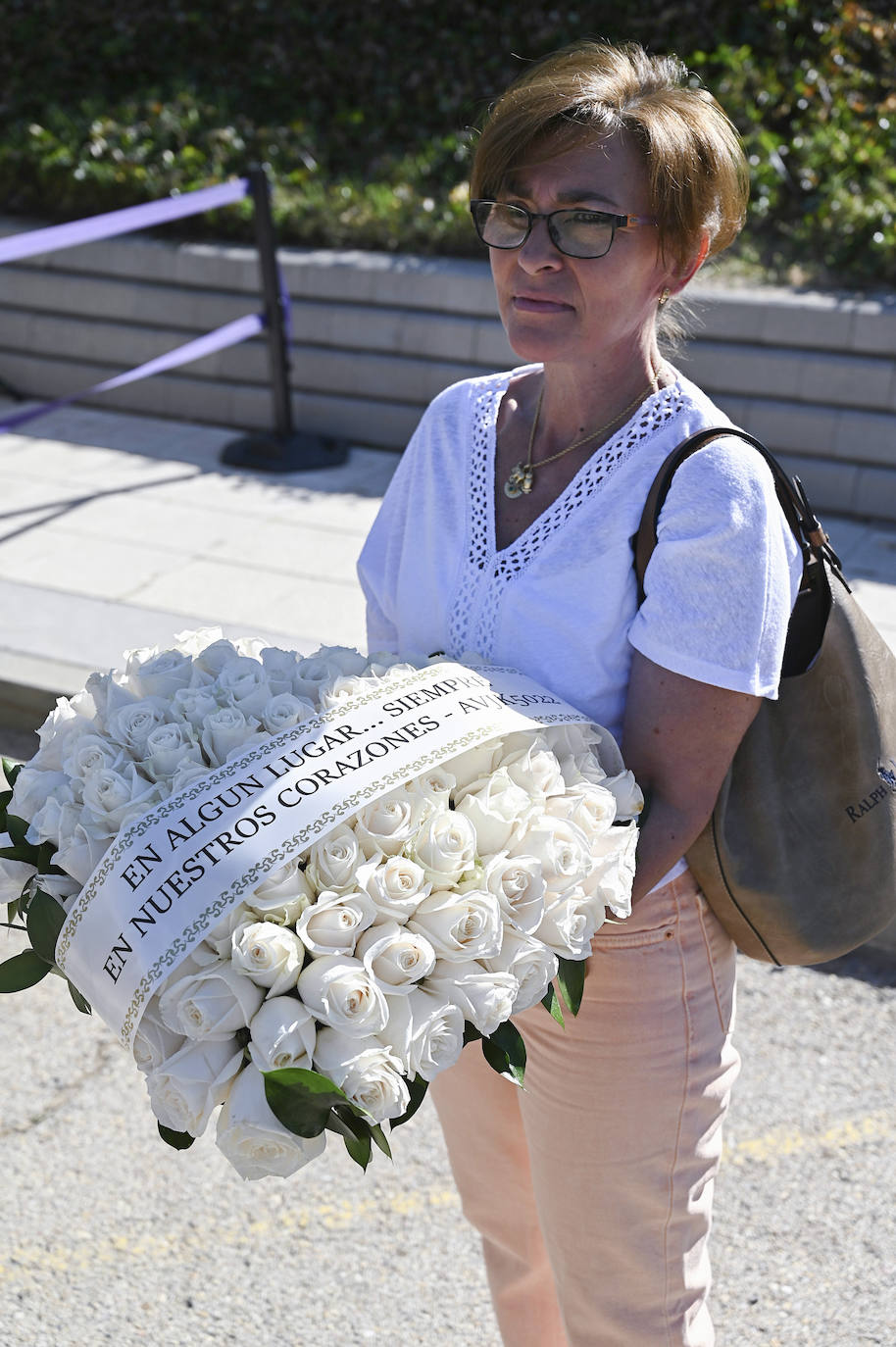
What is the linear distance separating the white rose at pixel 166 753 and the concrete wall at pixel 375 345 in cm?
522

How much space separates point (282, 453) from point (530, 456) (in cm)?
531

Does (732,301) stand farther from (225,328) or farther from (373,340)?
(225,328)

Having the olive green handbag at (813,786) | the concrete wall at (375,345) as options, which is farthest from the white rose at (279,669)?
the concrete wall at (375,345)

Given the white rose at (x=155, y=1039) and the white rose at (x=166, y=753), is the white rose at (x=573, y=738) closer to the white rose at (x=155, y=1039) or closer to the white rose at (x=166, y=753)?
the white rose at (x=166, y=753)

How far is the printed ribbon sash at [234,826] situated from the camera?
1.37m

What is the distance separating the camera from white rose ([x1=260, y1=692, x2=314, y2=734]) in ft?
5.05

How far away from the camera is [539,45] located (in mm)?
9234

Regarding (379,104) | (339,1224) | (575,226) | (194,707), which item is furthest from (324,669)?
(379,104)

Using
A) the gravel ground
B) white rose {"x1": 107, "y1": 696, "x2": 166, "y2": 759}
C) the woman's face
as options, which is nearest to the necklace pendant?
the woman's face

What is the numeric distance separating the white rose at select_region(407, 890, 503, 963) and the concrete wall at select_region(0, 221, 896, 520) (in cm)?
532

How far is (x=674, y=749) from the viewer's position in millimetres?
1682

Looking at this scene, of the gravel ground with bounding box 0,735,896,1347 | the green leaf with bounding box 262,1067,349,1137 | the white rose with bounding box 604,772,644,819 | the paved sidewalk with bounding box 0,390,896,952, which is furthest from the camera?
the paved sidewalk with bounding box 0,390,896,952

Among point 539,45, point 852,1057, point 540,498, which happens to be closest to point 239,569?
point 852,1057

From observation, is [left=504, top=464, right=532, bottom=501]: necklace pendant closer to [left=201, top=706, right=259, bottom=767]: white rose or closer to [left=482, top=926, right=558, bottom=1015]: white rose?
[left=201, top=706, right=259, bottom=767]: white rose
